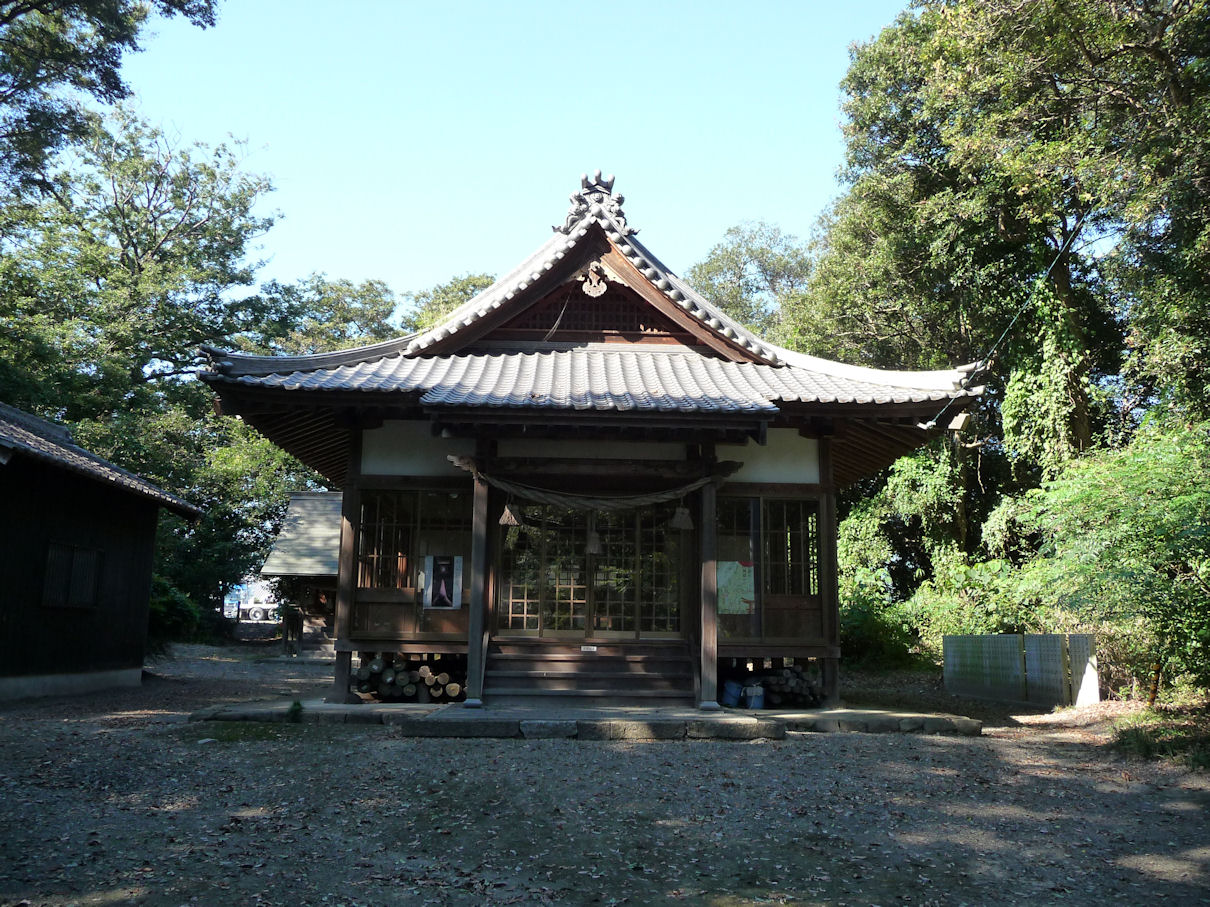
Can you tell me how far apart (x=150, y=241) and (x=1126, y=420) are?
107ft

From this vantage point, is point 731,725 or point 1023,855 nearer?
point 1023,855

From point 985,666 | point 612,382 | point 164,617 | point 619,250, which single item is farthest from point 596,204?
point 164,617

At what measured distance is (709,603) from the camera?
11.0 m

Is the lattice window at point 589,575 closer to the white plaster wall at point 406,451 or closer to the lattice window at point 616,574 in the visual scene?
the lattice window at point 616,574

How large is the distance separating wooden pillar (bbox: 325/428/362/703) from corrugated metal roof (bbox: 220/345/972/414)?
4.01 feet

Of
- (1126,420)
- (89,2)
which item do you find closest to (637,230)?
(89,2)

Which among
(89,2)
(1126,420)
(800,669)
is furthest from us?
(1126,420)

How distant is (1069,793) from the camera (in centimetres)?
732

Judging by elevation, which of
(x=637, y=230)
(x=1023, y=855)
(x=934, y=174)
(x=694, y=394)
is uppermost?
(x=934, y=174)

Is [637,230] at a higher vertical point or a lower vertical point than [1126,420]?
higher

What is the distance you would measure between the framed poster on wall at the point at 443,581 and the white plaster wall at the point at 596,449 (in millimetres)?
1704

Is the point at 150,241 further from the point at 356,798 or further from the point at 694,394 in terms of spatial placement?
the point at 356,798

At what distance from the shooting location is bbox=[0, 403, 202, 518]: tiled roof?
11.7 metres

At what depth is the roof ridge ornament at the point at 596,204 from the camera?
42.7ft
